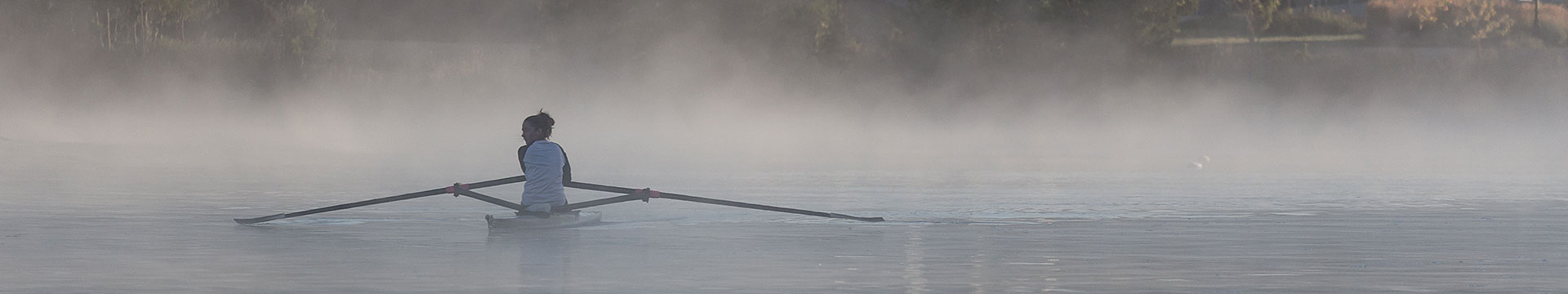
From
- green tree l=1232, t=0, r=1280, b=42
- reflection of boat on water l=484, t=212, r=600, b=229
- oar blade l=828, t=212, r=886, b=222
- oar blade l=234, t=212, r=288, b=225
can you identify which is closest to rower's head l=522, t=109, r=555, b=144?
reflection of boat on water l=484, t=212, r=600, b=229

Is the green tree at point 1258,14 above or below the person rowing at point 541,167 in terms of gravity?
above

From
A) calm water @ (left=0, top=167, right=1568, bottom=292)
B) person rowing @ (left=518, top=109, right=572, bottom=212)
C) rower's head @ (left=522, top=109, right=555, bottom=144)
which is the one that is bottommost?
calm water @ (left=0, top=167, right=1568, bottom=292)

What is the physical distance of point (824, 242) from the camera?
1692 centimetres

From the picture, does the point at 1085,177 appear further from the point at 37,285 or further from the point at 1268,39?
the point at 1268,39

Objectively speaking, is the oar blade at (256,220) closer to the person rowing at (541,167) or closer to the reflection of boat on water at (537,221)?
the reflection of boat on water at (537,221)

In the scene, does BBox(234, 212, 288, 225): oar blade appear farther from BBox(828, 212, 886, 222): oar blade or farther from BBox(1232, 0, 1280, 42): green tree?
BBox(1232, 0, 1280, 42): green tree

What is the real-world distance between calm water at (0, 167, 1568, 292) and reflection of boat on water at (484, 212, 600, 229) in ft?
0.46

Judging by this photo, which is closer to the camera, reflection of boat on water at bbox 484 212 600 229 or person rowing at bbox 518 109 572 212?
reflection of boat on water at bbox 484 212 600 229

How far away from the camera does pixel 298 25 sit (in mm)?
64375

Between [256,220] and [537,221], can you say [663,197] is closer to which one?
[537,221]

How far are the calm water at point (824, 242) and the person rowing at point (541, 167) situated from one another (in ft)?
1.39

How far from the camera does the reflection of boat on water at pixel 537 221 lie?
17.6m

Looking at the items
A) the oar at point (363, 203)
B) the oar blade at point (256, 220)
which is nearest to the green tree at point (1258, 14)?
the oar at point (363, 203)

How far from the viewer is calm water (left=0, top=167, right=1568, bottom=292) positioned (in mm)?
13438
